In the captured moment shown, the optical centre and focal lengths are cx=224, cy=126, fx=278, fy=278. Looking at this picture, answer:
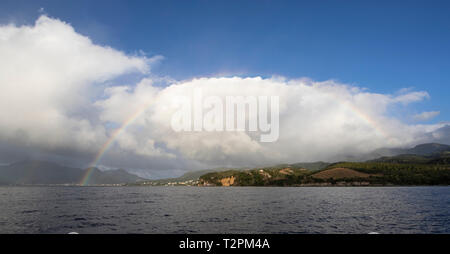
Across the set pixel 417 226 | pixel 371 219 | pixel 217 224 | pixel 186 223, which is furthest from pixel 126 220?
pixel 417 226

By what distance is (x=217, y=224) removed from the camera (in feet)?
197
